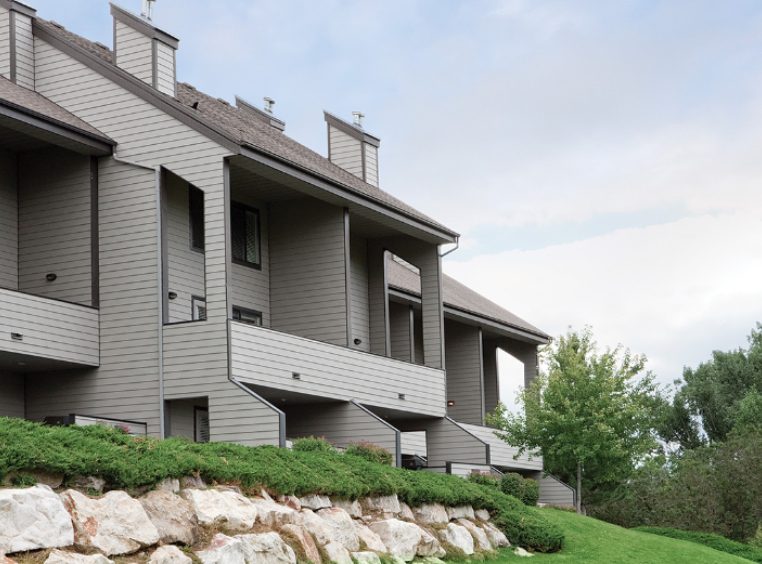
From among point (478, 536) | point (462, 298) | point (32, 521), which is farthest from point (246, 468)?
point (462, 298)

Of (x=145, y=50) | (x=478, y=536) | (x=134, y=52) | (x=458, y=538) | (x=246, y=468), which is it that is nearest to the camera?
(x=246, y=468)

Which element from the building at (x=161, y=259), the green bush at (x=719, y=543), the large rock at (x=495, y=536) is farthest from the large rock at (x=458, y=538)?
the green bush at (x=719, y=543)

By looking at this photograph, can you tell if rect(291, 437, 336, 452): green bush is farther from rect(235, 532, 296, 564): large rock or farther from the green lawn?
rect(235, 532, 296, 564): large rock

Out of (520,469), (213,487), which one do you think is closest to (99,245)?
(213,487)

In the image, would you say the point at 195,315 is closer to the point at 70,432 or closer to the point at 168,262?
the point at 168,262

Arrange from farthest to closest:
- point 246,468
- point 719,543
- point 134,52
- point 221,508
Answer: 1. point 719,543
2. point 134,52
3. point 246,468
4. point 221,508

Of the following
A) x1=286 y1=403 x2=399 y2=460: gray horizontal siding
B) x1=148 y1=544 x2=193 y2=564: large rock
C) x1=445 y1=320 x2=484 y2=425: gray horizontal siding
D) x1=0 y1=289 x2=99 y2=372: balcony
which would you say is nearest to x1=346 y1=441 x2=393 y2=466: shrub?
x1=286 y1=403 x2=399 y2=460: gray horizontal siding

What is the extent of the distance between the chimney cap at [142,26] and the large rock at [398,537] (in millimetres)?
13257

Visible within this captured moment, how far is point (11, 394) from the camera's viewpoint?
2580 centimetres

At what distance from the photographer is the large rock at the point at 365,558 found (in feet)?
57.5

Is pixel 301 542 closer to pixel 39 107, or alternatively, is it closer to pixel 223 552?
pixel 223 552

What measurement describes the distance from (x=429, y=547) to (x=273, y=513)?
3.90 meters

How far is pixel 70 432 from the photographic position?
15180 mm

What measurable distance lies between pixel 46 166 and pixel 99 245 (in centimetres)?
215
